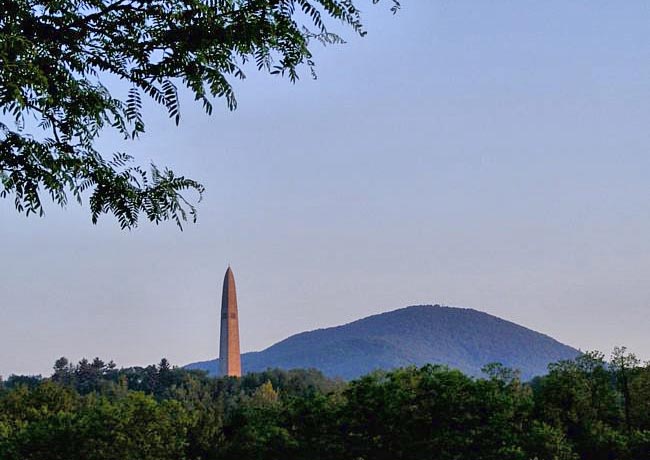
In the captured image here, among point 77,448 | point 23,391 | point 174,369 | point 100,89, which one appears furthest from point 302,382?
point 100,89

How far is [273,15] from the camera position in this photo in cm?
503

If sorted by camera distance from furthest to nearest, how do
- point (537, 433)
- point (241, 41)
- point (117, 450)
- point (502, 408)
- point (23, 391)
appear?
point (23, 391), point (117, 450), point (502, 408), point (537, 433), point (241, 41)

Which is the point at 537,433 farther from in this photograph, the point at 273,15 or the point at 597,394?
the point at 273,15

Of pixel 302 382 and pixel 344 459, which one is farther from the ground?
pixel 302 382

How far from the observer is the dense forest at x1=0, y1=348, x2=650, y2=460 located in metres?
41.8

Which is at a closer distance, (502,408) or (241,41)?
(241,41)

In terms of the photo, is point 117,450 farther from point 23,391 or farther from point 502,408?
point 23,391

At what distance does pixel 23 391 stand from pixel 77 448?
24356mm

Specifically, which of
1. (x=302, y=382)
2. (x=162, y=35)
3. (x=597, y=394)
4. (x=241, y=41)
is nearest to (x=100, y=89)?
(x=162, y=35)

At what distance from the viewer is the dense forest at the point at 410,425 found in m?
41.8

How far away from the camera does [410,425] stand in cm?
4312

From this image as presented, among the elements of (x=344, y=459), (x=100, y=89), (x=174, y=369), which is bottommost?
→ (x=344, y=459)

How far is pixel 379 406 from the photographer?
44.8 metres

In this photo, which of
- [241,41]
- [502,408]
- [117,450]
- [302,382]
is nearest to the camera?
[241,41]
